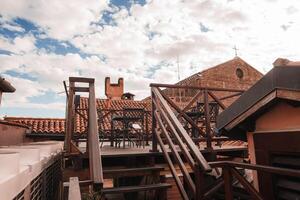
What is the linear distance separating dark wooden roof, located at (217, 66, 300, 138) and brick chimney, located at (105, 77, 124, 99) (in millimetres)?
21092

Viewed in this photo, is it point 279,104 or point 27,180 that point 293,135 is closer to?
point 279,104

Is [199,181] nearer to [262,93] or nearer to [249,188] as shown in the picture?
[249,188]

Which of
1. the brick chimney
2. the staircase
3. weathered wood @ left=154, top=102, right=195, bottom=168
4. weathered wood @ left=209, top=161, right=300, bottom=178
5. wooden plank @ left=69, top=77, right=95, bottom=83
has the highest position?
the brick chimney

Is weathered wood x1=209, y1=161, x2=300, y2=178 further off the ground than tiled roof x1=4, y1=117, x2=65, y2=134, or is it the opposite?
tiled roof x1=4, y1=117, x2=65, y2=134

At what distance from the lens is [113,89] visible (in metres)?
24.7

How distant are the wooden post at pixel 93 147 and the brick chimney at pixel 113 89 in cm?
2043

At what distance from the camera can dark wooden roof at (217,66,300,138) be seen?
263 centimetres

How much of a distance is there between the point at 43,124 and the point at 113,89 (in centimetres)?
964

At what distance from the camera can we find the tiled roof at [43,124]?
14.5m

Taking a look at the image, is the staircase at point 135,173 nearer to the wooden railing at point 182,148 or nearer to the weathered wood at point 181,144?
the wooden railing at point 182,148

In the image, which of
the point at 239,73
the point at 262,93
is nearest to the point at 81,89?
→ the point at 262,93

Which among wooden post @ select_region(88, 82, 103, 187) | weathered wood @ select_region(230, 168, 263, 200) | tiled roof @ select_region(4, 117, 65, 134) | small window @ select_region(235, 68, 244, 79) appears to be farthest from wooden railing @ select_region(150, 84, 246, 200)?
small window @ select_region(235, 68, 244, 79)

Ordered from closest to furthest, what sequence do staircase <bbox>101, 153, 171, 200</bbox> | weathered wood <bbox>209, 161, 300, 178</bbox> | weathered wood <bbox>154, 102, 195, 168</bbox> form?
1. weathered wood <bbox>209, 161, 300, 178</bbox>
2. weathered wood <bbox>154, 102, 195, 168</bbox>
3. staircase <bbox>101, 153, 171, 200</bbox>

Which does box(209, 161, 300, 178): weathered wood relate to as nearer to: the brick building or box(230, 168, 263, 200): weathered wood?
box(230, 168, 263, 200): weathered wood
